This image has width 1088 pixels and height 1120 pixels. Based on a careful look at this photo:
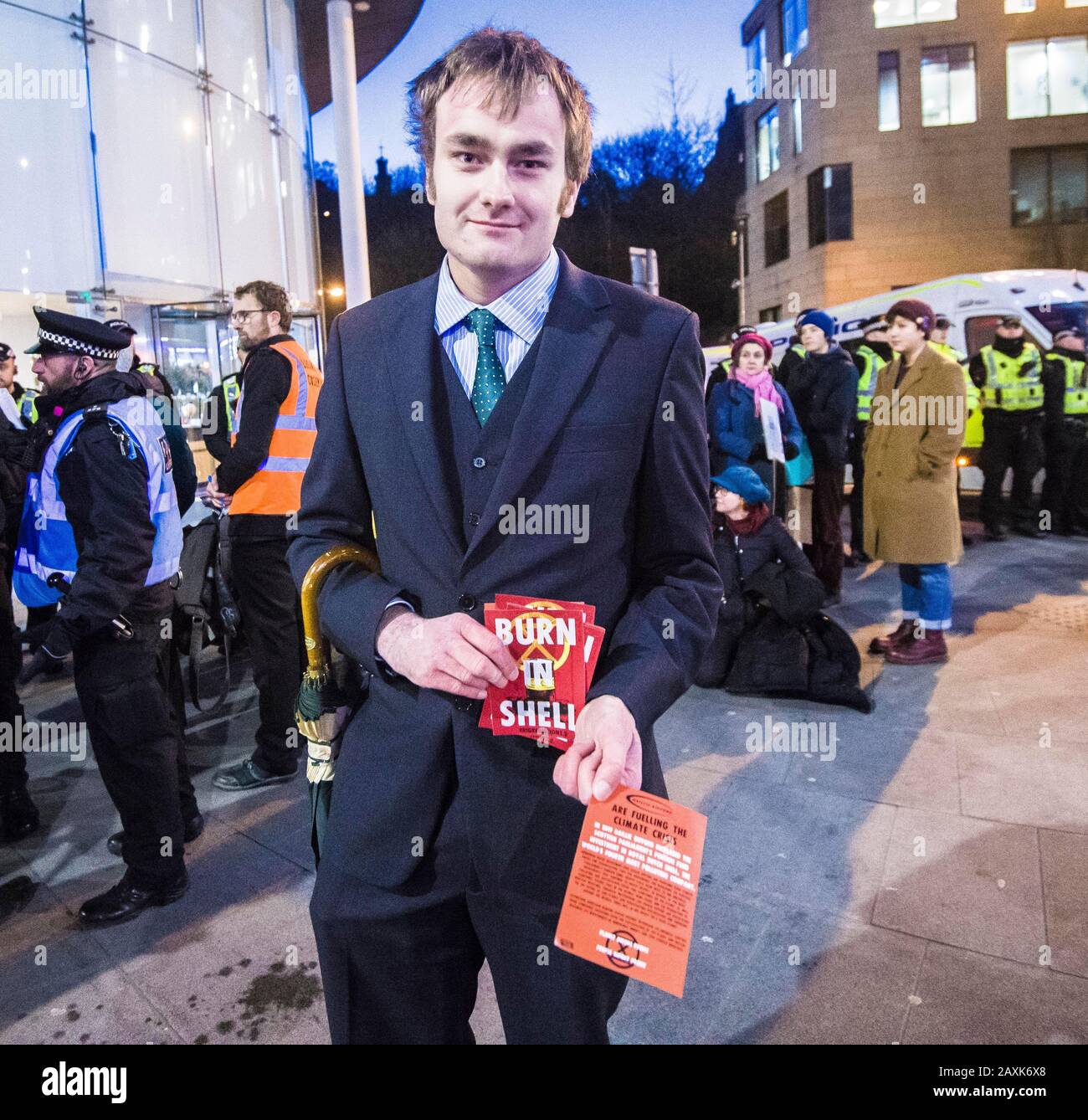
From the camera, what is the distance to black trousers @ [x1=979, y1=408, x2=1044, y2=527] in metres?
10.0

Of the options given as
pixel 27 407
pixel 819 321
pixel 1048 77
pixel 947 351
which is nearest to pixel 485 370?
pixel 947 351

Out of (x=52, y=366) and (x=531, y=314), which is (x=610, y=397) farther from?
(x=52, y=366)

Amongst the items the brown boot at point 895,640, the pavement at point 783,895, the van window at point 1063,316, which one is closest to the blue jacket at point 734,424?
the brown boot at point 895,640

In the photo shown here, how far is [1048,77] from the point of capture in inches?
917

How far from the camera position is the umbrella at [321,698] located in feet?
5.00

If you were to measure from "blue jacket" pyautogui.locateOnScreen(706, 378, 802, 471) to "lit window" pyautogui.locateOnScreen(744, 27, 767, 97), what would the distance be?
78.1 feet

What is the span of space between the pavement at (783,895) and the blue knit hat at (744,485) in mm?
1158

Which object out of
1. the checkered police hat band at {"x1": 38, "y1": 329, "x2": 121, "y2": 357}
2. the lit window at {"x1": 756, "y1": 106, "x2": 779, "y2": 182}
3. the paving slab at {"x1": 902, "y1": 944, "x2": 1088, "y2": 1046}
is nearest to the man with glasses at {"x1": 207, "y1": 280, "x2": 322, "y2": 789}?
the checkered police hat band at {"x1": 38, "y1": 329, "x2": 121, "y2": 357}

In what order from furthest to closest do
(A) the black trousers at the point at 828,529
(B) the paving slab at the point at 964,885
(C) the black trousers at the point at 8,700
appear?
(A) the black trousers at the point at 828,529 → (C) the black trousers at the point at 8,700 → (B) the paving slab at the point at 964,885

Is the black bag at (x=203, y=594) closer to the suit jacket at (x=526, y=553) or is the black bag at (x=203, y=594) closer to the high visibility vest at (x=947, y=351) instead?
the suit jacket at (x=526, y=553)

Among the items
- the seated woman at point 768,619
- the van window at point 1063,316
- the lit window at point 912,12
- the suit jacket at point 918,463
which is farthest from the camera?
the lit window at point 912,12

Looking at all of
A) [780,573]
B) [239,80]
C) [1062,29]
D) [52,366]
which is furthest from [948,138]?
[52,366]

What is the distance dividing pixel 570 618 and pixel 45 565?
293cm

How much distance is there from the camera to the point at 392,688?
149 centimetres
